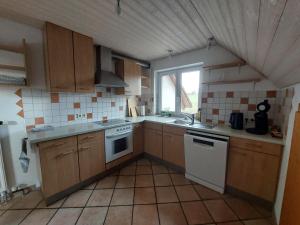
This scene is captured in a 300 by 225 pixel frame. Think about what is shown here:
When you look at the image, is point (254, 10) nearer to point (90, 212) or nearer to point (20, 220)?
point (90, 212)

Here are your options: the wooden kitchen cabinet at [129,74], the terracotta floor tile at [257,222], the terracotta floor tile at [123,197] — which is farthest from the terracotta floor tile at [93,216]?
the wooden kitchen cabinet at [129,74]

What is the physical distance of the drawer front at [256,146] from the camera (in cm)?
143

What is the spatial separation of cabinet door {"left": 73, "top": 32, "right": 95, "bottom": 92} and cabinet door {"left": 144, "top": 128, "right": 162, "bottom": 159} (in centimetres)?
132

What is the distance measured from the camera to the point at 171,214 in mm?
1506

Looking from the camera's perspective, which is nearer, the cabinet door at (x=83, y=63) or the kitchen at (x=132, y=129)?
the kitchen at (x=132, y=129)

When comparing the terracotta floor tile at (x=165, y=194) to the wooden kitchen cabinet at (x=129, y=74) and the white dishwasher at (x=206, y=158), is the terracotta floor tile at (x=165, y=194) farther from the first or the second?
the wooden kitchen cabinet at (x=129, y=74)

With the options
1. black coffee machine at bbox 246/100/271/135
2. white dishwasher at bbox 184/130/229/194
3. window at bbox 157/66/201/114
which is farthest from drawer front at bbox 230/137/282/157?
window at bbox 157/66/201/114

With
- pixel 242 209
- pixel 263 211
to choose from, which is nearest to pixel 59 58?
pixel 242 209

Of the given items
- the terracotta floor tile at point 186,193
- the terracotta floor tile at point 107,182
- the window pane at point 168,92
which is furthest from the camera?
the window pane at point 168,92

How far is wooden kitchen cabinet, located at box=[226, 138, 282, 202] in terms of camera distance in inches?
57.6

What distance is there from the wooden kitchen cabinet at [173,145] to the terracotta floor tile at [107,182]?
3.10ft

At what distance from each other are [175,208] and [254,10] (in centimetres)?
187

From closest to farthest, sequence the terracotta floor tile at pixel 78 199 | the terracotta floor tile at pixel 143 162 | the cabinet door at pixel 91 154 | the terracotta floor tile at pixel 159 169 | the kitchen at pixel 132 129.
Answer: the kitchen at pixel 132 129 → the terracotta floor tile at pixel 78 199 → the cabinet door at pixel 91 154 → the terracotta floor tile at pixel 159 169 → the terracotta floor tile at pixel 143 162

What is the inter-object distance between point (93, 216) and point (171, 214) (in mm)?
855
